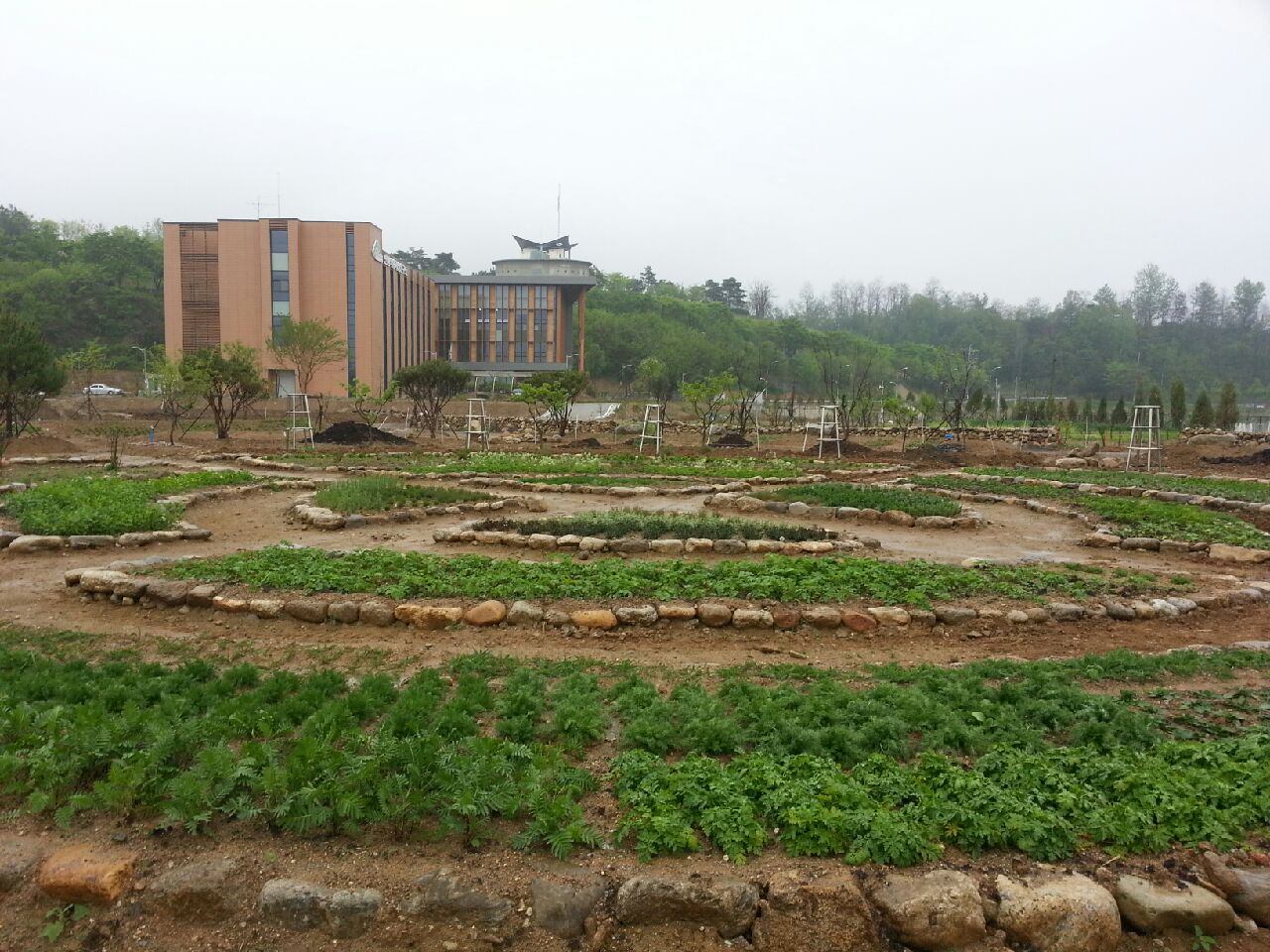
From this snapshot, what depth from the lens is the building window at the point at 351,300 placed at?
61.8 metres

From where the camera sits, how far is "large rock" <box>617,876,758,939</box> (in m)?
3.80

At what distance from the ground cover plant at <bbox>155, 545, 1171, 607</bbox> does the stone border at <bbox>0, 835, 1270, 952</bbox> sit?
4636mm

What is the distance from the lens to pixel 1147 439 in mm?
29875

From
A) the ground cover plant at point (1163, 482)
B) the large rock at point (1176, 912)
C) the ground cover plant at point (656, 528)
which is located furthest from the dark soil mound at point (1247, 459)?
the large rock at point (1176, 912)

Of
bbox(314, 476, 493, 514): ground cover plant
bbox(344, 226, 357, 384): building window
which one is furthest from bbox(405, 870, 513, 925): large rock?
bbox(344, 226, 357, 384): building window

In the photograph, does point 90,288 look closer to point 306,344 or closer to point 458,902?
point 306,344

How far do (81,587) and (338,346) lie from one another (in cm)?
4870

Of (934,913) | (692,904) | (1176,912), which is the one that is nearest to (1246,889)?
(1176,912)

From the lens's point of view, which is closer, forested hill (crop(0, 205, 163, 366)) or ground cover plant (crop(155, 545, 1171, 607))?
ground cover plant (crop(155, 545, 1171, 607))

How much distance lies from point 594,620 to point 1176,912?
16.9ft

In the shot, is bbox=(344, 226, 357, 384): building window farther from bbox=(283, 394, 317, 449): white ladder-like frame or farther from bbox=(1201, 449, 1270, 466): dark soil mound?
bbox=(1201, 449, 1270, 466): dark soil mound

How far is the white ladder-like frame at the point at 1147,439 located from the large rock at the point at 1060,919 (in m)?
22.5

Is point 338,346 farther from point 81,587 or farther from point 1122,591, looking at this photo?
point 1122,591

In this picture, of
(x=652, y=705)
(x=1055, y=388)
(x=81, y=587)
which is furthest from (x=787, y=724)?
(x=1055, y=388)
